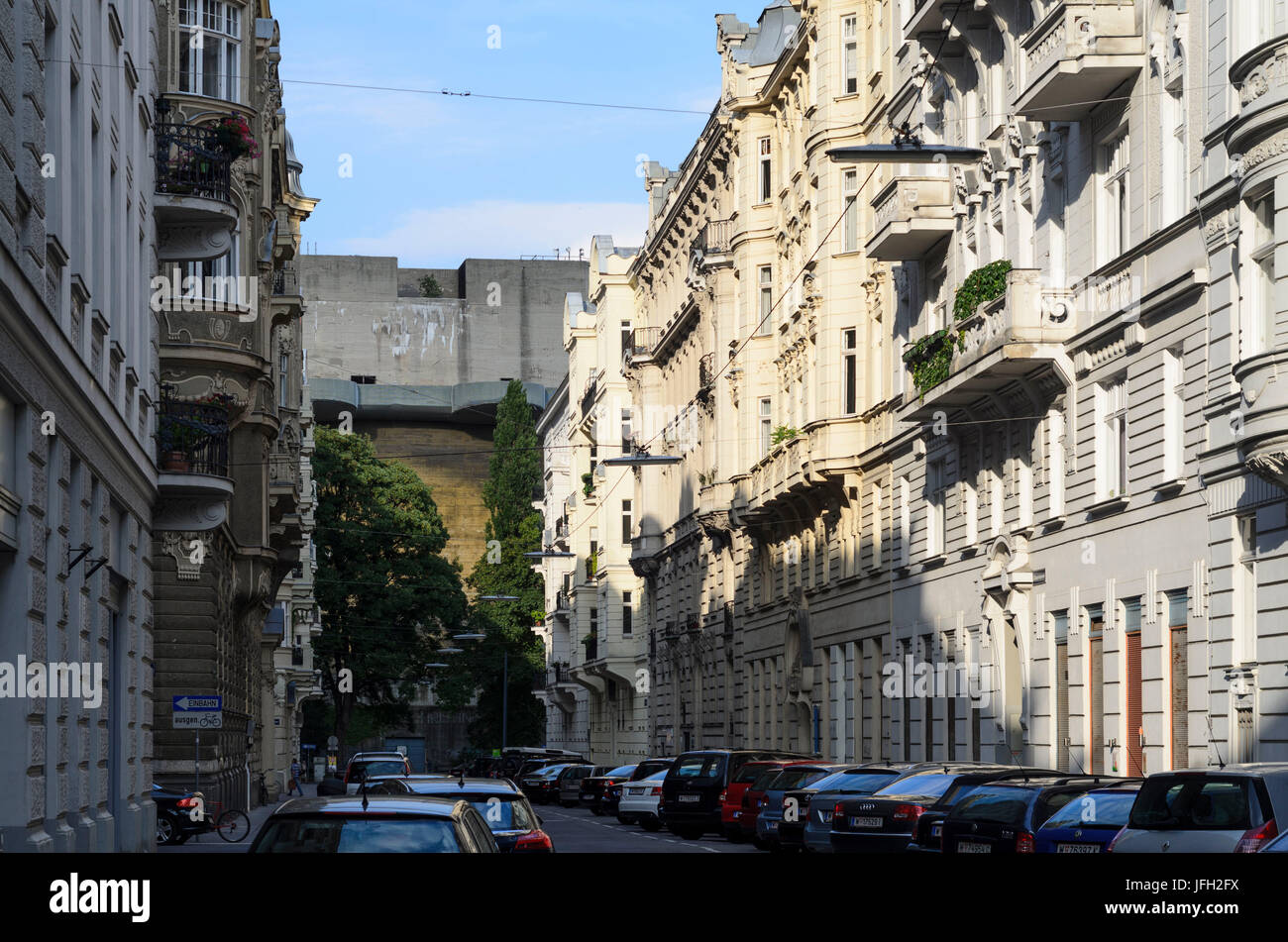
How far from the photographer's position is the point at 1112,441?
94.7 ft

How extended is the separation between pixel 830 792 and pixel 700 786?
1279 cm

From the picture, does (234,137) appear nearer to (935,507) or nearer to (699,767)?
(699,767)

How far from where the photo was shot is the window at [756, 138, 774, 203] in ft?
182

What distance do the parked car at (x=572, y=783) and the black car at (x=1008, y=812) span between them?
40083mm

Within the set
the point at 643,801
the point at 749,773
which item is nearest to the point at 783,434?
the point at 643,801

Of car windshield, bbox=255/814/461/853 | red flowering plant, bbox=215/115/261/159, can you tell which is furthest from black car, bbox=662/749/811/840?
car windshield, bbox=255/814/461/853

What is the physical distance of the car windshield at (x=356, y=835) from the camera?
33.7 ft

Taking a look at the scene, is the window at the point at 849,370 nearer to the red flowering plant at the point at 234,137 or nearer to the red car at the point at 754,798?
the red car at the point at 754,798

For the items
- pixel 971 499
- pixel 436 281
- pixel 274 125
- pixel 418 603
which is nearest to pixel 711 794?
pixel 971 499

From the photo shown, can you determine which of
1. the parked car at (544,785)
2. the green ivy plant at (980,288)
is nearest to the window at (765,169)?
the parked car at (544,785)

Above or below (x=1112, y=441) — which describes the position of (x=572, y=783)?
below

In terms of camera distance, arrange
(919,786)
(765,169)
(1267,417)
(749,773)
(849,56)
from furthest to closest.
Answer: (765,169) → (849,56) → (749,773) → (919,786) → (1267,417)
